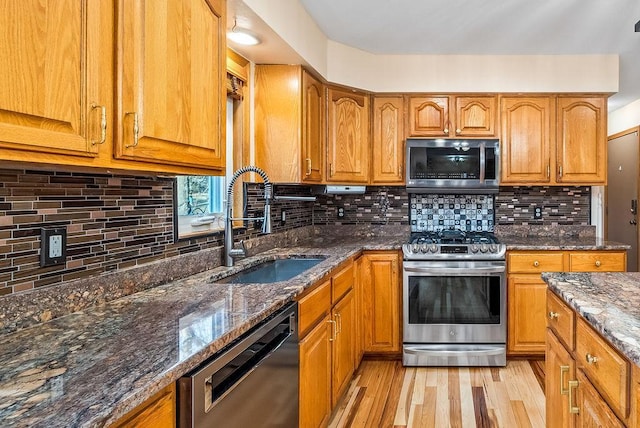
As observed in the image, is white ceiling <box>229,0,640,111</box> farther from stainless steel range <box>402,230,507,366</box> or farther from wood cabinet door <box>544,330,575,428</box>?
wood cabinet door <box>544,330,575,428</box>

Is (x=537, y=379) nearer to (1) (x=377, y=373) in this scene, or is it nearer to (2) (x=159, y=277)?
(1) (x=377, y=373)

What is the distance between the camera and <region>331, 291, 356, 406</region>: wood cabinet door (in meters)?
2.42

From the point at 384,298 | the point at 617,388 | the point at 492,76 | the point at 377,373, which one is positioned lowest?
the point at 377,373

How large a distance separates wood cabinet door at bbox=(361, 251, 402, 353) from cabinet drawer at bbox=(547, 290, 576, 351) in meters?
1.49

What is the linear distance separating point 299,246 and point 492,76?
6.76ft

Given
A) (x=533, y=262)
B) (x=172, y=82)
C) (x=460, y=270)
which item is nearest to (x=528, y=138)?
(x=533, y=262)

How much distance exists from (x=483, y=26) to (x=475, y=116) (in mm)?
798

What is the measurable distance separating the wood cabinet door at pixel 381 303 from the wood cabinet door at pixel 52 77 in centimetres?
247

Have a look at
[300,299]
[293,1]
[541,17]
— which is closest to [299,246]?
[300,299]

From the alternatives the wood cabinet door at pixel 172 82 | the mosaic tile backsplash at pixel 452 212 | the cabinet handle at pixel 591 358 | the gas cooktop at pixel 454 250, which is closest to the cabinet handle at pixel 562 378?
the cabinet handle at pixel 591 358

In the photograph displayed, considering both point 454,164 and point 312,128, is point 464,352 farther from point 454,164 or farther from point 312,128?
point 312,128

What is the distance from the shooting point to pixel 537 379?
9.84 ft

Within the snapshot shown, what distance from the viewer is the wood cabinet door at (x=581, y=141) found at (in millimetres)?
3520

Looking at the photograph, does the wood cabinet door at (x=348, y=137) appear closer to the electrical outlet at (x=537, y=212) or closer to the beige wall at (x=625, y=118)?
the electrical outlet at (x=537, y=212)
